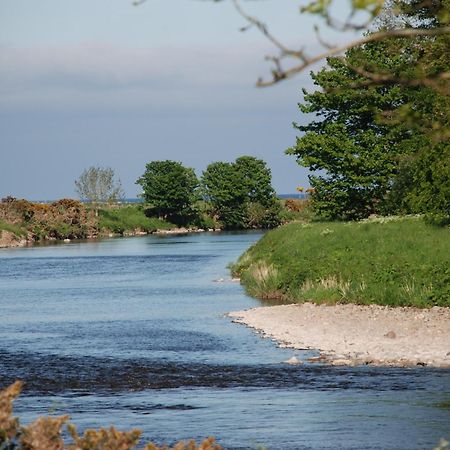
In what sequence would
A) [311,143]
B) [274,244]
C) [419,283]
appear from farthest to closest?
[311,143]
[274,244]
[419,283]

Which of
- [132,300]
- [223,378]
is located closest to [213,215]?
[132,300]

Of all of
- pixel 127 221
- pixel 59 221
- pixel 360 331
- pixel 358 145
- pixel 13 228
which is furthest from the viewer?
pixel 127 221

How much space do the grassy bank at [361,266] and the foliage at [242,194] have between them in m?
103

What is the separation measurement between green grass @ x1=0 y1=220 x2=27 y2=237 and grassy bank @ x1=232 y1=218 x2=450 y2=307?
71124 millimetres

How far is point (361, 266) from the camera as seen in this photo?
40781 mm

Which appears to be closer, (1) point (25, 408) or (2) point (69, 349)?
(1) point (25, 408)

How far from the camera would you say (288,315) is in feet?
121

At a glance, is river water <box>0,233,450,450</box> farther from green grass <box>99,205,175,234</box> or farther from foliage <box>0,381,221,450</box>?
green grass <box>99,205,175,234</box>

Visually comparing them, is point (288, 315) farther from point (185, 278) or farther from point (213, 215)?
point (213, 215)

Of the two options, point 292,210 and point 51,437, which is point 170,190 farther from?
point 51,437

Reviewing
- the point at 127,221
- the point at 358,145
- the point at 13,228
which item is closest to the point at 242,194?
the point at 127,221

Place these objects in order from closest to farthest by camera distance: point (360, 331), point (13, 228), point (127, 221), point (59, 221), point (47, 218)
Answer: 1. point (360, 331)
2. point (13, 228)
3. point (47, 218)
4. point (59, 221)
5. point (127, 221)

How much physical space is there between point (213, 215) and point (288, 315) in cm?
12357

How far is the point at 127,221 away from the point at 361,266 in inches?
4206
